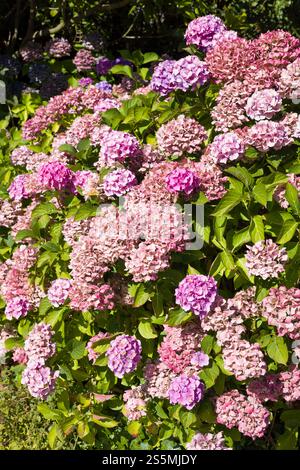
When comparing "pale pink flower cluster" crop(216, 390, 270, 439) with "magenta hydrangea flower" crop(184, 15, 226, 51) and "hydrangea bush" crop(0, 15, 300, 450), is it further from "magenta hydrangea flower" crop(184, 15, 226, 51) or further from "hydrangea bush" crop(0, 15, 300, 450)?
"magenta hydrangea flower" crop(184, 15, 226, 51)

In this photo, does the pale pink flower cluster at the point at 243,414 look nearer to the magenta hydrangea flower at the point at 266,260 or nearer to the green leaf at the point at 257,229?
the magenta hydrangea flower at the point at 266,260

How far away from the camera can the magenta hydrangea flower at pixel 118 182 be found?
2512 mm

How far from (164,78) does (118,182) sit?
584 mm

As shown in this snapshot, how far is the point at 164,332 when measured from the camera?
2516mm

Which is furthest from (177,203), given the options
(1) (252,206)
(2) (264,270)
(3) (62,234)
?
(3) (62,234)

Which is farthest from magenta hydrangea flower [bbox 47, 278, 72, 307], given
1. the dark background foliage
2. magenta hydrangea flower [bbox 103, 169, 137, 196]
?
the dark background foliage

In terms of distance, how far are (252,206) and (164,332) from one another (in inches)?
23.8

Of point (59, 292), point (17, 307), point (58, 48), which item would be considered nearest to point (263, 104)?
point (59, 292)

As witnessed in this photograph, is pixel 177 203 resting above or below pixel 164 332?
above

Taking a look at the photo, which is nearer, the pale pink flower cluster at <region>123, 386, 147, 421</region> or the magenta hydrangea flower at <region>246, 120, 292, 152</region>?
the magenta hydrangea flower at <region>246, 120, 292, 152</region>

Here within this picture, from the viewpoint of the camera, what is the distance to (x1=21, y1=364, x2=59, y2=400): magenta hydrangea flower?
2565mm

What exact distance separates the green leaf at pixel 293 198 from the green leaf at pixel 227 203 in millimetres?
177

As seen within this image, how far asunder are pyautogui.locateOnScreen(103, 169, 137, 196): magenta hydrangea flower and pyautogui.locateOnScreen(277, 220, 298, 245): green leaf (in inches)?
25.0
